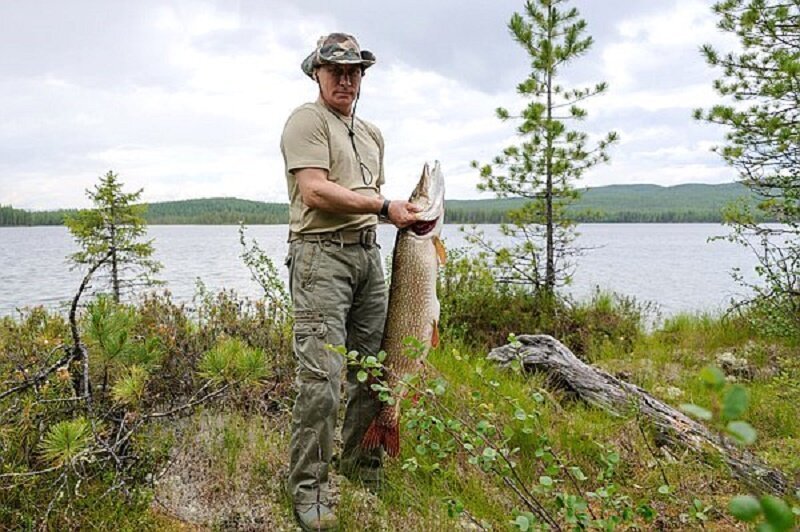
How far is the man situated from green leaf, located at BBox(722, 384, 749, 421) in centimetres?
341

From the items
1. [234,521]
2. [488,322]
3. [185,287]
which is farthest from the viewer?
[185,287]

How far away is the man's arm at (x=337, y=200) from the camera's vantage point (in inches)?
160

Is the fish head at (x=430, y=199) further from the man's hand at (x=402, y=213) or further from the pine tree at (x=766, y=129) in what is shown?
the pine tree at (x=766, y=129)

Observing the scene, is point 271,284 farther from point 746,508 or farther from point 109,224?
point 109,224

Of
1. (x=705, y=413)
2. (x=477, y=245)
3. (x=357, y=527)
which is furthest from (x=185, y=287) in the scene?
(x=705, y=413)

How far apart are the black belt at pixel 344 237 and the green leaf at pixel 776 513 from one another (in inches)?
146

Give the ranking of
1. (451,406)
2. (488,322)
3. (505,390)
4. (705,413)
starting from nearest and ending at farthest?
(705,413) → (451,406) → (505,390) → (488,322)

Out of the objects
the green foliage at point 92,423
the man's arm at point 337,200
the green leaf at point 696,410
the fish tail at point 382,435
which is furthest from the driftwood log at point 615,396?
the green leaf at point 696,410

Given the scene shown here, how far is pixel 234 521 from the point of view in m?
4.17

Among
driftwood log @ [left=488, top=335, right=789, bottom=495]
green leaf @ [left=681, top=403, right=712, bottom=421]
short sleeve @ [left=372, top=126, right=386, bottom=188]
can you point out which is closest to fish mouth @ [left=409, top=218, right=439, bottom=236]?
short sleeve @ [left=372, top=126, right=386, bottom=188]

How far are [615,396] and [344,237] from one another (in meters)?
3.35

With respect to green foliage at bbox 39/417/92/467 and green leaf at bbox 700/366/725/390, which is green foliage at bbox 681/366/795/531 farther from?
green foliage at bbox 39/417/92/467

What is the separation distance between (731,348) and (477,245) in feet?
13.1

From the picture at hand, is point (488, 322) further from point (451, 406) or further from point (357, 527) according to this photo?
point (357, 527)
